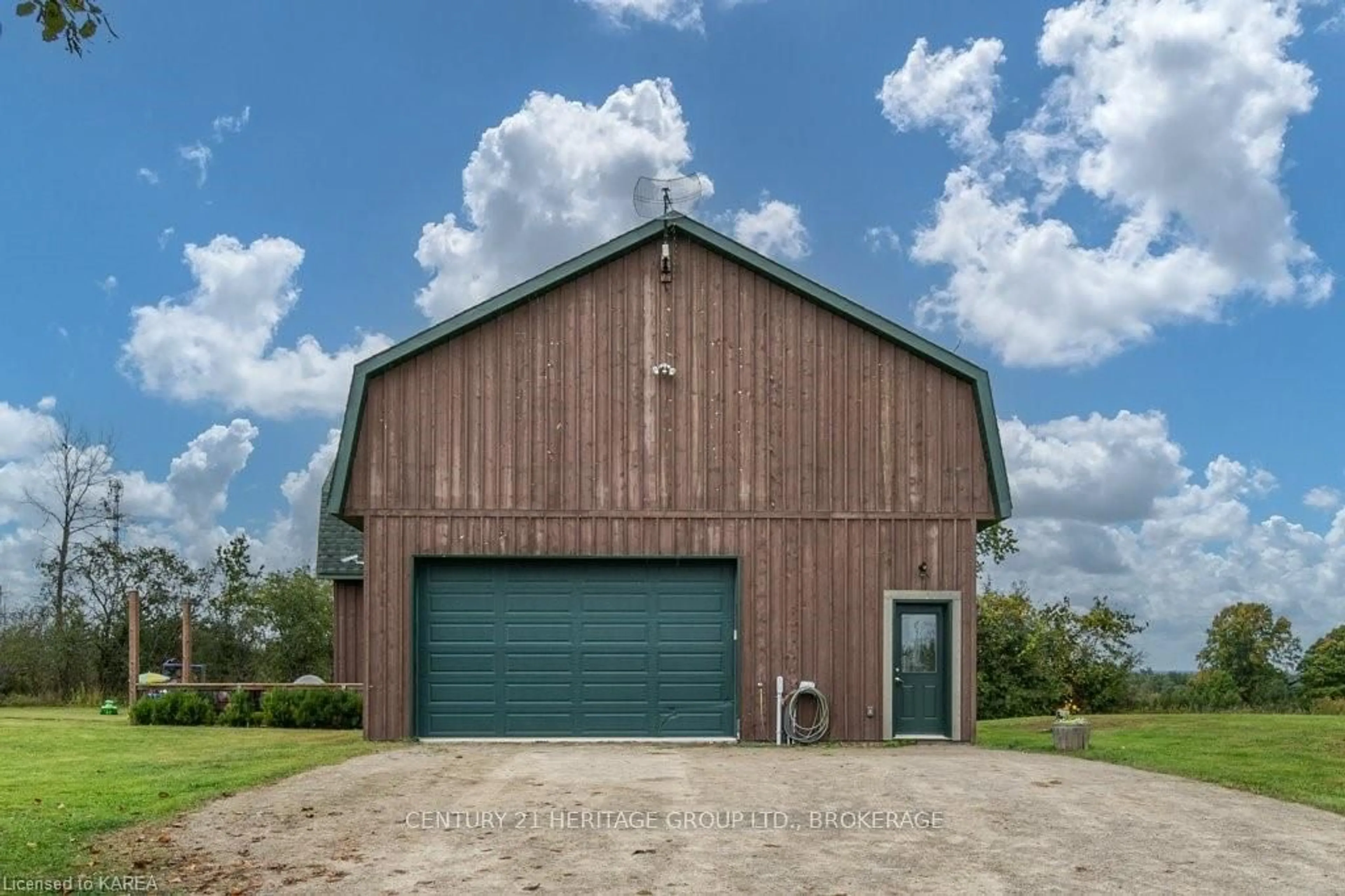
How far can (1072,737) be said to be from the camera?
52.6 feet

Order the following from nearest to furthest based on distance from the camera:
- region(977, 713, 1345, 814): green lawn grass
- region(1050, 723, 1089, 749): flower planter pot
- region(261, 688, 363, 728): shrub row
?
region(977, 713, 1345, 814): green lawn grass, region(1050, 723, 1089, 749): flower planter pot, region(261, 688, 363, 728): shrub row

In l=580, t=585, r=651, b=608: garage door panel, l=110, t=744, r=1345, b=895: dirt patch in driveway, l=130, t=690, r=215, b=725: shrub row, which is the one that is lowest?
l=130, t=690, r=215, b=725: shrub row

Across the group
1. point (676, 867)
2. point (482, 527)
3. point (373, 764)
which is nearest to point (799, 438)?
point (482, 527)

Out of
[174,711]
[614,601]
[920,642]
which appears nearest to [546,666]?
[614,601]

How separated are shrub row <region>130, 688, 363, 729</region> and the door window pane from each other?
9.46 m

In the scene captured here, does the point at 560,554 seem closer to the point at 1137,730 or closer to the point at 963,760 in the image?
the point at 963,760

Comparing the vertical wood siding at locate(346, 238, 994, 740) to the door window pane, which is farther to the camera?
the door window pane

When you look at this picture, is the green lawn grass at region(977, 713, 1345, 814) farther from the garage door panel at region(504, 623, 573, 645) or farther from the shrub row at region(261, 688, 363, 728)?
the shrub row at region(261, 688, 363, 728)

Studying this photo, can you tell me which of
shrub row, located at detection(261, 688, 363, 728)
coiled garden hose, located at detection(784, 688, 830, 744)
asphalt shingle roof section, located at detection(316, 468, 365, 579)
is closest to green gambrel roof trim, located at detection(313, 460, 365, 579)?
asphalt shingle roof section, located at detection(316, 468, 365, 579)

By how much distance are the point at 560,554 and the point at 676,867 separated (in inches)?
362

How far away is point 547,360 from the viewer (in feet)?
57.1

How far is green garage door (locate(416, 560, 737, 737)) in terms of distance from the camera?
56.6ft

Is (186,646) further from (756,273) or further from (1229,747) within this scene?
(1229,747)

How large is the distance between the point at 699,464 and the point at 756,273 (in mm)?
2852
